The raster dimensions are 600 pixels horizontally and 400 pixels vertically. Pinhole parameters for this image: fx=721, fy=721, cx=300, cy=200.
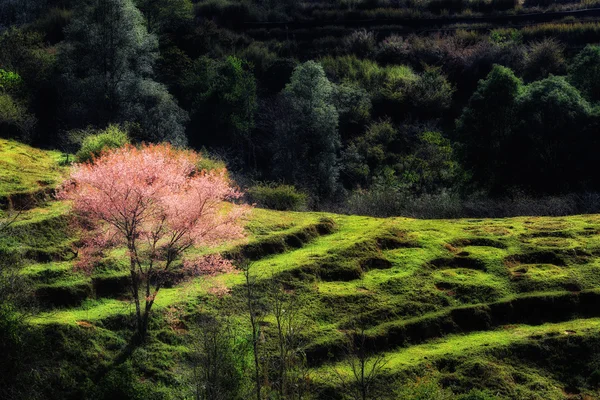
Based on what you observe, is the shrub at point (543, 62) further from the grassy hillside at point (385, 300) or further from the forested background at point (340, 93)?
the grassy hillside at point (385, 300)

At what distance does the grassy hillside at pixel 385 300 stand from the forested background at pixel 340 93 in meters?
8.91

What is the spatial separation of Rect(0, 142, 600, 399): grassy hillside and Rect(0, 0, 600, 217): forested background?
8907 mm

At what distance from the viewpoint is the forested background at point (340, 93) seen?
44438 millimetres

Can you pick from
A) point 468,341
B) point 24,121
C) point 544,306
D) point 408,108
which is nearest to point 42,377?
point 468,341

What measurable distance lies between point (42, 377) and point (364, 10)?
66844 millimetres

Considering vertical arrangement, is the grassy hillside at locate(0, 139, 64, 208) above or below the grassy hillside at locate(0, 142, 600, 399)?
above

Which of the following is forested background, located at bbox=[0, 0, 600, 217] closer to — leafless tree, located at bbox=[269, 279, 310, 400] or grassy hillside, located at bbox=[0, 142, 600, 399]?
grassy hillside, located at bbox=[0, 142, 600, 399]

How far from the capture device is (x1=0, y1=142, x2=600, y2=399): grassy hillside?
24183mm

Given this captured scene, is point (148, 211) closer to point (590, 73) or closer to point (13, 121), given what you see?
point (13, 121)

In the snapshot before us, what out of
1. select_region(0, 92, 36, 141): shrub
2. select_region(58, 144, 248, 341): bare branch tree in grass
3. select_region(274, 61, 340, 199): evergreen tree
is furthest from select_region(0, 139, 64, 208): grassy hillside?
select_region(274, 61, 340, 199): evergreen tree

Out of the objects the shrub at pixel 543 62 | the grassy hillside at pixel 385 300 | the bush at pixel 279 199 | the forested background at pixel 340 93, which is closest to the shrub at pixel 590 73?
the forested background at pixel 340 93

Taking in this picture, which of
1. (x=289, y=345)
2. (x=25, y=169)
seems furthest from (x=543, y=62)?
(x=289, y=345)

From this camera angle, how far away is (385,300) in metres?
28.5

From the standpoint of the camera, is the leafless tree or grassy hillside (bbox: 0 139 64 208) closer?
the leafless tree
